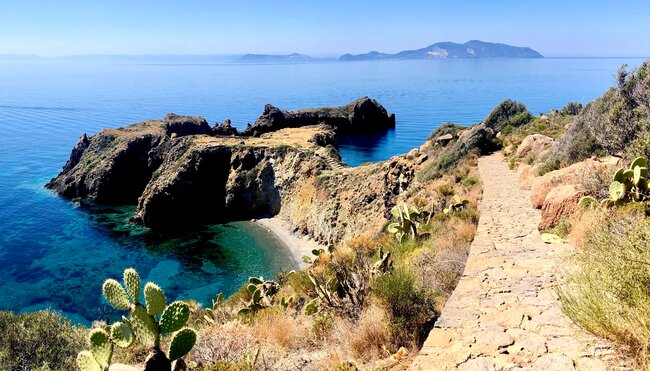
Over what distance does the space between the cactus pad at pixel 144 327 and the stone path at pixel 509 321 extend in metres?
3.99

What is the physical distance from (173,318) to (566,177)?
40.0ft

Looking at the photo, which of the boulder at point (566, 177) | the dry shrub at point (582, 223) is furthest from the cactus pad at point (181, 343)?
the boulder at point (566, 177)

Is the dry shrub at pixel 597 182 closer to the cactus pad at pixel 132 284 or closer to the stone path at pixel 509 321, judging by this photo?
the stone path at pixel 509 321

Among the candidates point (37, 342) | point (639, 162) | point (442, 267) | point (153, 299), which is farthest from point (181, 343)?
point (639, 162)

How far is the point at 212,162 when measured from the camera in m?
53.3

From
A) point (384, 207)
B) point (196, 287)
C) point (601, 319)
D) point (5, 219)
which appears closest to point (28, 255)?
point (5, 219)

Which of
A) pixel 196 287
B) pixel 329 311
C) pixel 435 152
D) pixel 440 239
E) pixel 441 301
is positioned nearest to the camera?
pixel 441 301

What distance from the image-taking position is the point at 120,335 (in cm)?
623

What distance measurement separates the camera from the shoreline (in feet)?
119

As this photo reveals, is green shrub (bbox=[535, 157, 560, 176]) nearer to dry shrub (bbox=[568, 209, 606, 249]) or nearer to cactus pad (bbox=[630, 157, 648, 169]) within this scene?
cactus pad (bbox=[630, 157, 648, 169])

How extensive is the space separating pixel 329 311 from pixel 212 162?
4689 cm

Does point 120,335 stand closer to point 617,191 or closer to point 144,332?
point 144,332

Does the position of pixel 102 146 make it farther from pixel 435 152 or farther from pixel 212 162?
pixel 435 152

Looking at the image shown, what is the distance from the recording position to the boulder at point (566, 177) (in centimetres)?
1228
